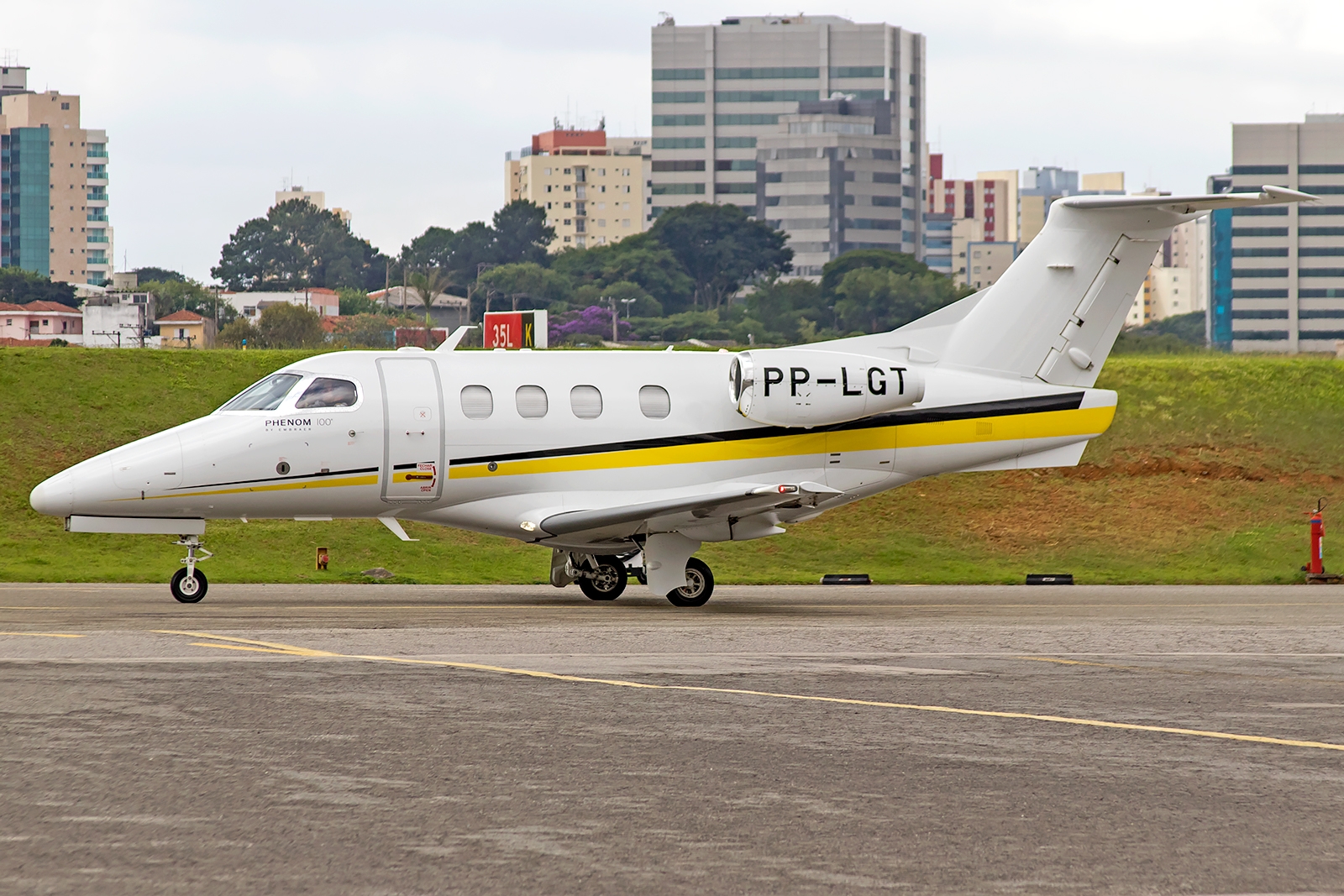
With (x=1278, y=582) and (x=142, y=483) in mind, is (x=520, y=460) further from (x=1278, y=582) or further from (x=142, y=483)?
(x=1278, y=582)

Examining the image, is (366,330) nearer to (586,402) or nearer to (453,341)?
(453,341)

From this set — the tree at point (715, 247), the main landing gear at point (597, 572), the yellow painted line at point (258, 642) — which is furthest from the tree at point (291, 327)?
the tree at point (715, 247)

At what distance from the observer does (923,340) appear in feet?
Answer: 74.1

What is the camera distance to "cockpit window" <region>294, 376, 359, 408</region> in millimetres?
20359

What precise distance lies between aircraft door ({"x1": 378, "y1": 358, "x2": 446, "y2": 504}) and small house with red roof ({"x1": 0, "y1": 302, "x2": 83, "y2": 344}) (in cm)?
10572

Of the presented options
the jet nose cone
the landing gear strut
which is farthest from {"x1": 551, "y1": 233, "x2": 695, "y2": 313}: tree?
the jet nose cone

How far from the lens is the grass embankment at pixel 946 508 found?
90.5 feet

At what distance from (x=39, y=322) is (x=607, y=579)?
11507 cm

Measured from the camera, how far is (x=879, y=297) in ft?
407

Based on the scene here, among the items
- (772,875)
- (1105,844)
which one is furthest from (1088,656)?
(772,875)

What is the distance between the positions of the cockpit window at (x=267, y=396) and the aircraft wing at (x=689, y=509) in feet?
12.5

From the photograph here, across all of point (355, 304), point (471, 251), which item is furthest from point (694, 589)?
point (471, 251)

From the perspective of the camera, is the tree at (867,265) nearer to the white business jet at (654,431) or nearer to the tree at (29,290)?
the tree at (29,290)

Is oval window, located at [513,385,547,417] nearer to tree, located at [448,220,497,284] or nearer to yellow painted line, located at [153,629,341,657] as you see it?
yellow painted line, located at [153,629,341,657]
